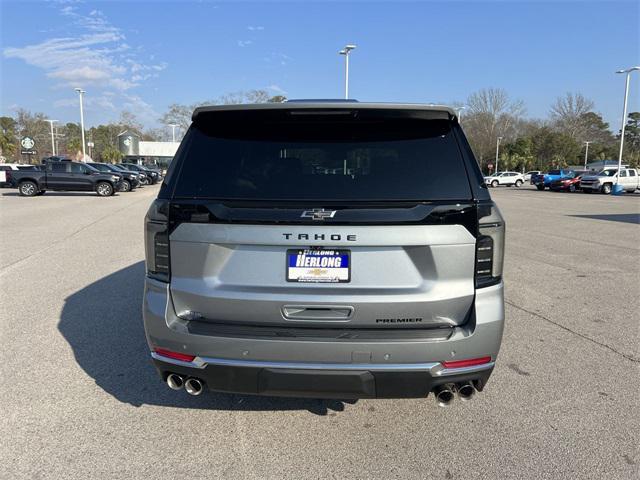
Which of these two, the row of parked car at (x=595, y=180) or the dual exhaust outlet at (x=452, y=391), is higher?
the row of parked car at (x=595, y=180)

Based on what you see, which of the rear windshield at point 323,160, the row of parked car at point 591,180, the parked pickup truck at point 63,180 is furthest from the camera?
the row of parked car at point 591,180

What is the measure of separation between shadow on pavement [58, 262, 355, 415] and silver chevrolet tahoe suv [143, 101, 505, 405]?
784 mm

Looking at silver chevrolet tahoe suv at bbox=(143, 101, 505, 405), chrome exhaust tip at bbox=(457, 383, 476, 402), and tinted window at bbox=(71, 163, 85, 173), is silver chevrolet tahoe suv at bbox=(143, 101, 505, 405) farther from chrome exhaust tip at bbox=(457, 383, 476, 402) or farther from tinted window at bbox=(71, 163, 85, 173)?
tinted window at bbox=(71, 163, 85, 173)

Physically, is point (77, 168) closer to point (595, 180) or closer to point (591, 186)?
point (595, 180)

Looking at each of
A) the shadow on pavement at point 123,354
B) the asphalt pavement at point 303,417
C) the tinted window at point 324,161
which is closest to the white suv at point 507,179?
the asphalt pavement at point 303,417

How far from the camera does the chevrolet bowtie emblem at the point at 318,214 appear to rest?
8.06 ft

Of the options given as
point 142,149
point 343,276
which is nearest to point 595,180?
point 343,276

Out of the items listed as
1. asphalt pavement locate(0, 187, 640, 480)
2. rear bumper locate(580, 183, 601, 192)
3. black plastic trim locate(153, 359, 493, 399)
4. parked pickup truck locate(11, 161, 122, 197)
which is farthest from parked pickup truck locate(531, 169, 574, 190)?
black plastic trim locate(153, 359, 493, 399)

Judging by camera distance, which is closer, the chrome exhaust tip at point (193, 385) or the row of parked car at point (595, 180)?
the chrome exhaust tip at point (193, 385)

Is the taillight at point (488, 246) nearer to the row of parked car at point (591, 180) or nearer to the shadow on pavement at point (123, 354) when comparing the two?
the shadow on pavement at point (123, 354)

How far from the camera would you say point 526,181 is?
65.4 metres

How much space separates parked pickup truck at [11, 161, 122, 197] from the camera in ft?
81.0

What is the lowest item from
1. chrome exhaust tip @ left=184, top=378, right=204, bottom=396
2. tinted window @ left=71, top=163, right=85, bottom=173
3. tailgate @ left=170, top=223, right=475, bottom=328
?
chrome exhaust tip @ left=184, top=378, right=204, bottom=396

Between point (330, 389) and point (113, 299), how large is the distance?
13.7 feet
